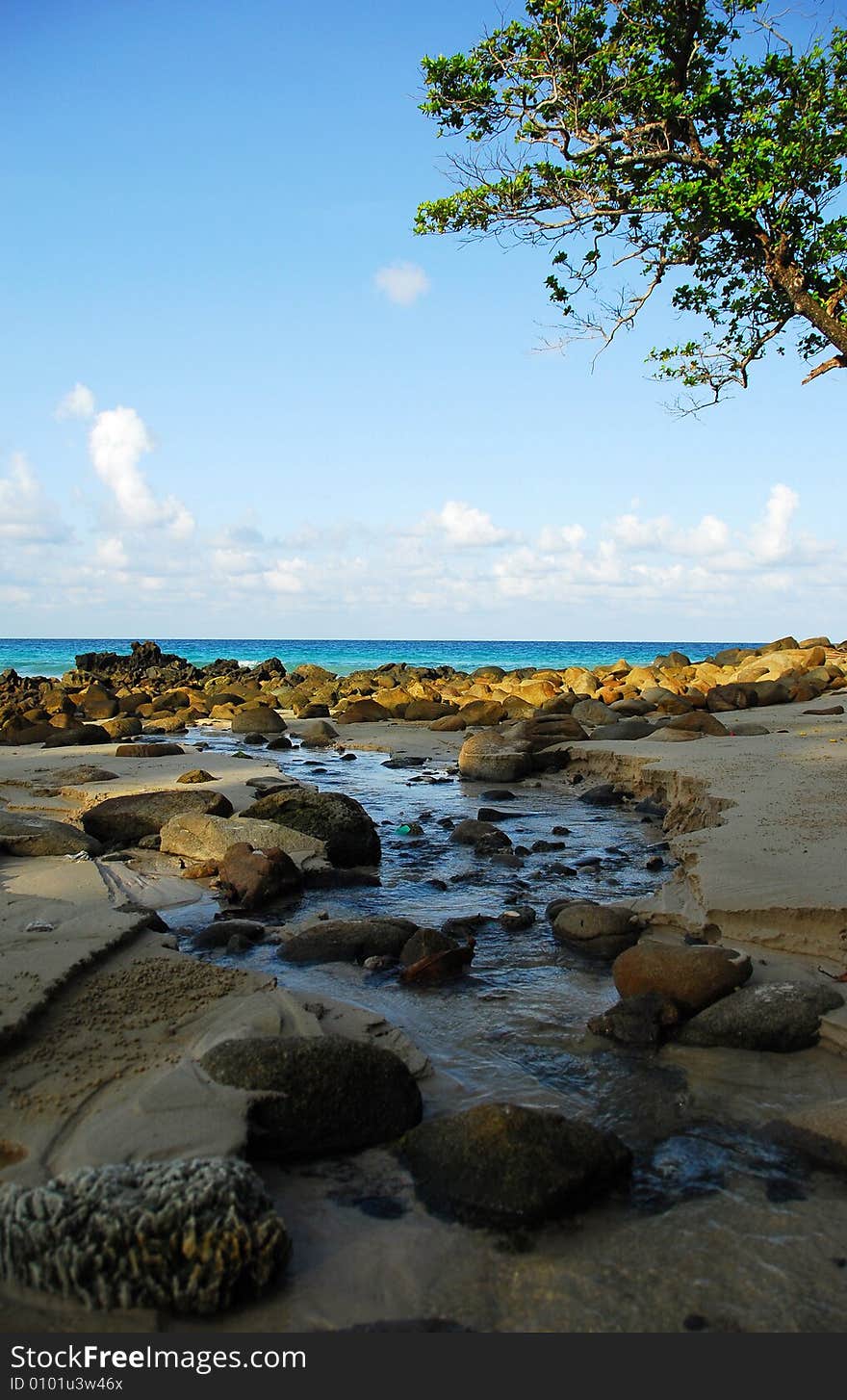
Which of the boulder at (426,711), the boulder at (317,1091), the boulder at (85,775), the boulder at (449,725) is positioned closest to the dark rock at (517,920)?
the boulder at (317,1091)

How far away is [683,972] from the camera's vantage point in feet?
12.3

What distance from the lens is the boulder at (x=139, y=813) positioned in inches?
269

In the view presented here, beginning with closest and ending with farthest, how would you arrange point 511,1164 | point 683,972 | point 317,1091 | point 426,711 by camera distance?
point 511,1164, point 317,1091, point 683,972, point 426,711

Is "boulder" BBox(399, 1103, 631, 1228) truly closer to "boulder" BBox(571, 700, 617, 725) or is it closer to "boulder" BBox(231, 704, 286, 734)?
"boulder" BBox(571, 700, 617, 725)

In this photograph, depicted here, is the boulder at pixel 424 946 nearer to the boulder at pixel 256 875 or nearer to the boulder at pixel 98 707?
the boulder at pixel 256 875

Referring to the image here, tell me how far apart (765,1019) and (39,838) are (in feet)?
15.4

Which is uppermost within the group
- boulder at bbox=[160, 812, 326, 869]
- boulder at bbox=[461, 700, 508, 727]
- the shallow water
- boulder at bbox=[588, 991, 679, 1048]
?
boulder at bbox=[461, 700, 508, 727]

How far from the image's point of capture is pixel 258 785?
872 centimetres

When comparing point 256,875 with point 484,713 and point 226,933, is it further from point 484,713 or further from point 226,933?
point 484,713

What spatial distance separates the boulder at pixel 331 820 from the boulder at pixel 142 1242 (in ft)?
14.0

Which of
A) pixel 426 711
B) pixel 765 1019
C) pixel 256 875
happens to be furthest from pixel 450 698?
pixel 765 1019

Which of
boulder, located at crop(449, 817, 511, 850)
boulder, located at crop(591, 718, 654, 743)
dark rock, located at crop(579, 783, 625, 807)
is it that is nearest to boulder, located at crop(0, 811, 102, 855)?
boulder, located at crop(449, 817, 511, 850)

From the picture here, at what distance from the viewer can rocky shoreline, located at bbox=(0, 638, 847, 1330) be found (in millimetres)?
2057

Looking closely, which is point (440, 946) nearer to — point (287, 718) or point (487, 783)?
point (487, 783)
